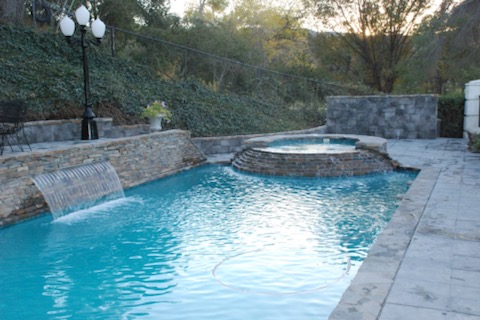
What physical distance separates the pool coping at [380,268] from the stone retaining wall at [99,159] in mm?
4988

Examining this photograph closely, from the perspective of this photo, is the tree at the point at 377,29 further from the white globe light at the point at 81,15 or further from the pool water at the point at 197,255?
the white globe light at the point at 81,15

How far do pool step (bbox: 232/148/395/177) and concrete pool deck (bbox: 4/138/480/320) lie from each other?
7.00ft

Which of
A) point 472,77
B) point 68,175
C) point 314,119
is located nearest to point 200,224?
point 68,175

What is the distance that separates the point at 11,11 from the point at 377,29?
52.1 ft

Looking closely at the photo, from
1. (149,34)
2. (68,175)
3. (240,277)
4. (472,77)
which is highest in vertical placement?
(149,34)

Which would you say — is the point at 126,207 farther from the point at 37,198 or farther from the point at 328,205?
the point at 328,205

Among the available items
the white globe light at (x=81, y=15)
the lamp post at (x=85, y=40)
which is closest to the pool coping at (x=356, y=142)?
the lamp post at (x=85, y=40)

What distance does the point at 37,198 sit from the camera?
7.07m

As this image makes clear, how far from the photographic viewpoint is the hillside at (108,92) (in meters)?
10.5

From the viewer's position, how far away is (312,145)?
1230 centimetres

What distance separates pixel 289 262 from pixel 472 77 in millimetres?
18411

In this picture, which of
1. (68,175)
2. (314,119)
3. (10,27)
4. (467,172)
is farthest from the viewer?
(314,119)

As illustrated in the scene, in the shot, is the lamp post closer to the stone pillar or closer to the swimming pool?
the swimming pool

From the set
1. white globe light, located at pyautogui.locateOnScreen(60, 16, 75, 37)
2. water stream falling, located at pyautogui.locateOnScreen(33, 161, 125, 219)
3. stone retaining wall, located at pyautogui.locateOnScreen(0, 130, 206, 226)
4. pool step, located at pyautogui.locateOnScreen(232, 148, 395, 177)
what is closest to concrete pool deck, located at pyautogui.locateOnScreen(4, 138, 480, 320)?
stone retaining wall, located at pyautogui.locateOnScreen(0, 130, 206, 226)
